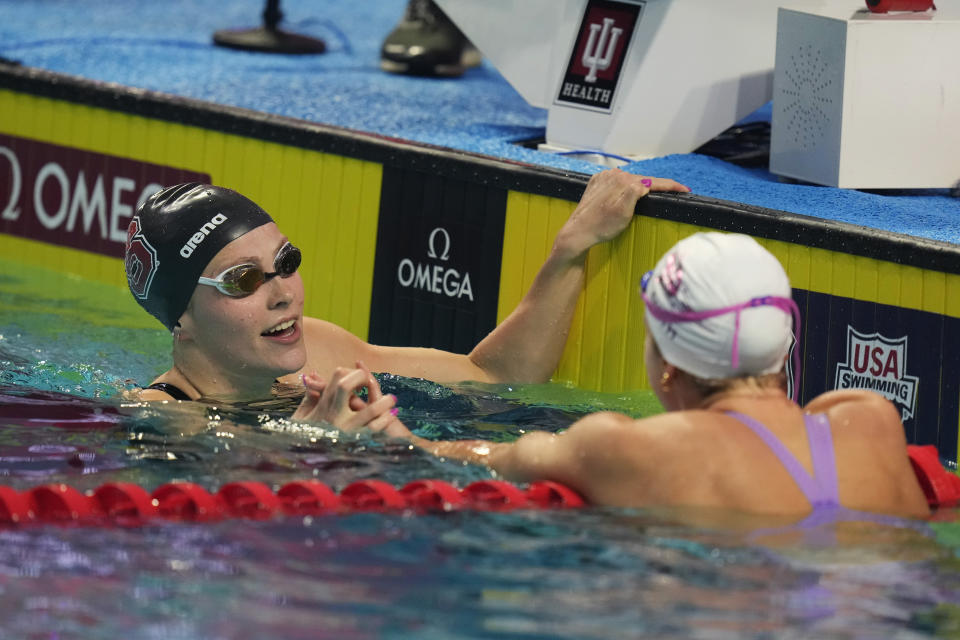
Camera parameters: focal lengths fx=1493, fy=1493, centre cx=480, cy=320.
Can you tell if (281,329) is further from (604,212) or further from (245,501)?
(604,212)

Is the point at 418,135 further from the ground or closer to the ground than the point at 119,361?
further from the ground

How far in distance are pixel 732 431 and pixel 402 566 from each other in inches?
25.3

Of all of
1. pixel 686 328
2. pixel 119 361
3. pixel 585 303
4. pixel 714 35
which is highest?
pixel 714 35

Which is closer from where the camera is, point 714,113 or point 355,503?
point 355,503

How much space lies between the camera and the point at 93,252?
5.52 m

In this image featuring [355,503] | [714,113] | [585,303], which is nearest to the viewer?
[355,503]

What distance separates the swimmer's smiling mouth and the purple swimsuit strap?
132 cm

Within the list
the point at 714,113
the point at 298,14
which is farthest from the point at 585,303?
the point at 298,14

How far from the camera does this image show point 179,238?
3652 mm

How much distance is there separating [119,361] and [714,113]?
2.08 m

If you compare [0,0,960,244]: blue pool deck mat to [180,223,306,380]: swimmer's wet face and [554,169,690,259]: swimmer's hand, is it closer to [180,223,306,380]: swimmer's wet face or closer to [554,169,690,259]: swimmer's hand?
[554,169,690,259]: swimmer's hand

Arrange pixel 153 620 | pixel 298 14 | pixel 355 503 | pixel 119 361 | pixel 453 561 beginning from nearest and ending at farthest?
pixel 153 620 → pixel 453 561 → pixel 355 503 → pixel 119 361 → pixel 298 14

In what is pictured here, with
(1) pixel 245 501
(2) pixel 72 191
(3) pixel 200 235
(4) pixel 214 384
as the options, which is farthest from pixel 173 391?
(2) pixel 72 191

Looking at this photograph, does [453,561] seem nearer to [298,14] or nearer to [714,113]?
[714,113]
